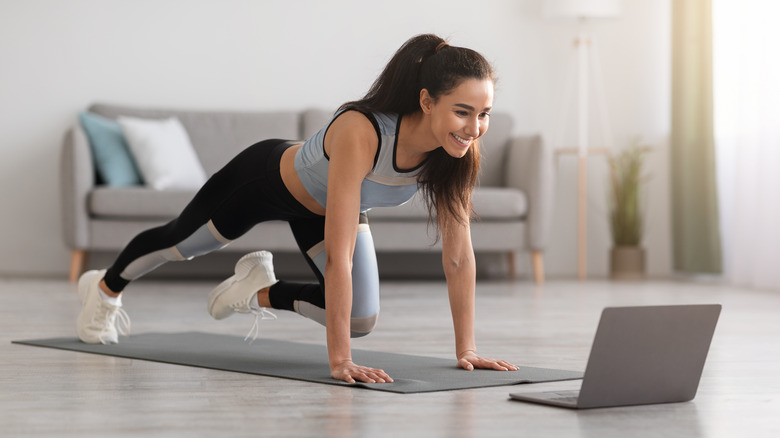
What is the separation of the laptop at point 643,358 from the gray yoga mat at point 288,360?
22 centimetres

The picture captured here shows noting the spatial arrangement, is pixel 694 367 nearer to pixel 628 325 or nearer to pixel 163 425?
pixel 628 325

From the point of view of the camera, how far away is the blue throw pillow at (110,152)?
4785 mm

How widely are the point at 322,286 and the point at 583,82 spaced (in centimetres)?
362

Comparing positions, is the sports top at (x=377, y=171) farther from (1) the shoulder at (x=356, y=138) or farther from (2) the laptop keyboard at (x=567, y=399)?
(2) the laptop keyboard at (x=567, y=399)

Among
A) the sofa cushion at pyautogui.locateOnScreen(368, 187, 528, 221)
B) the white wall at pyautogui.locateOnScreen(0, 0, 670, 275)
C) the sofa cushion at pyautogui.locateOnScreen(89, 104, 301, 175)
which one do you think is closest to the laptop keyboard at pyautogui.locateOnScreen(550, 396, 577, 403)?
the sofa cushion at pyautogui.locateOnScreen(368, 187, 528, 221)

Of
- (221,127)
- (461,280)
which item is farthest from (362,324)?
(221,127)

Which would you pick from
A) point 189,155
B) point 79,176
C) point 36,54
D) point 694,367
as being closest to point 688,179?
point 189,155

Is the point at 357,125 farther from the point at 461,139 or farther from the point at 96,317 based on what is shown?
the point at 96,317

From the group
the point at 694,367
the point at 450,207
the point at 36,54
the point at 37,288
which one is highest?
the point at 36,54

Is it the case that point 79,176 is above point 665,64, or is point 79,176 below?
below

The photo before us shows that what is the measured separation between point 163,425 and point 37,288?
3.13 metres

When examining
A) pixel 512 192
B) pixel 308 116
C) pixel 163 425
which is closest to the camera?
pixel 163 425

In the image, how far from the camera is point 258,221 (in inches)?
88.5

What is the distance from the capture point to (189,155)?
500 centimetres
